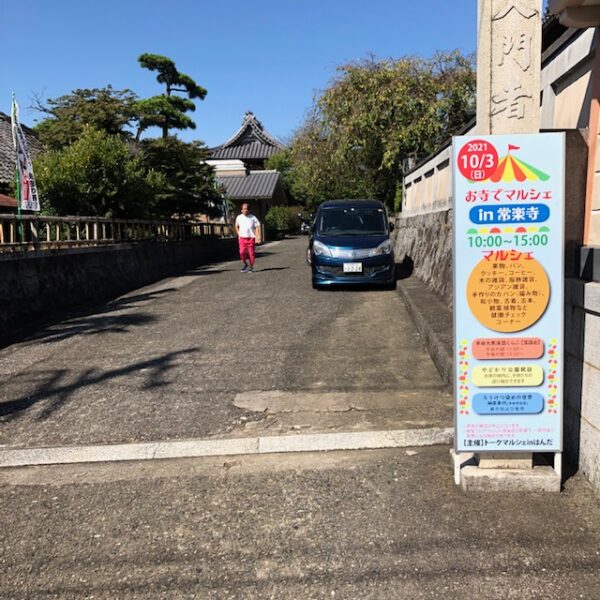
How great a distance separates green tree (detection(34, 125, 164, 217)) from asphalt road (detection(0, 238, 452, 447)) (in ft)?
11.4

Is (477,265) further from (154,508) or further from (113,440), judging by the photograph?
(113,440)

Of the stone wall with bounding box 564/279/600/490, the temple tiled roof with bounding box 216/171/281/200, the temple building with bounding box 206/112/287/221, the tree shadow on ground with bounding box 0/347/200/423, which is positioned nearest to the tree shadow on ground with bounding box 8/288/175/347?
the tree shadow on ground with bounding box 0/347/200/423

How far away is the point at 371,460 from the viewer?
143 inches

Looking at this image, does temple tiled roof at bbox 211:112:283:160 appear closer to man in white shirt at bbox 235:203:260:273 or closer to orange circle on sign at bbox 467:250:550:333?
Result: man in white shirt at bbox 235:203:260:273

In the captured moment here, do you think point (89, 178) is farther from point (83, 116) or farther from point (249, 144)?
point (249, 144)

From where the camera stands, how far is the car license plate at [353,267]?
10.2 meters

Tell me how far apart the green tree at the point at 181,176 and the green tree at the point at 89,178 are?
2414 millimetres

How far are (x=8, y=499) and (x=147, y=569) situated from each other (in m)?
1.30

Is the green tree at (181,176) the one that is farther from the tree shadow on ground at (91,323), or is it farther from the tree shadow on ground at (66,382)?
the tree shadow on ground at (66,382)

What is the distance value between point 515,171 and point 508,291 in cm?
65

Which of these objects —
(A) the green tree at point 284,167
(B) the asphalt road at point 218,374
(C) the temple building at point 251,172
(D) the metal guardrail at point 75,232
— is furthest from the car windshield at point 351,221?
(A) the green tree at point 284,167

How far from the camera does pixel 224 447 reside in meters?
3.89

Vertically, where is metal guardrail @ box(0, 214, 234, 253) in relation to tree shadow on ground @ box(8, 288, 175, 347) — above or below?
above

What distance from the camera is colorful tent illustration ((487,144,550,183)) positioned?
2902mm
